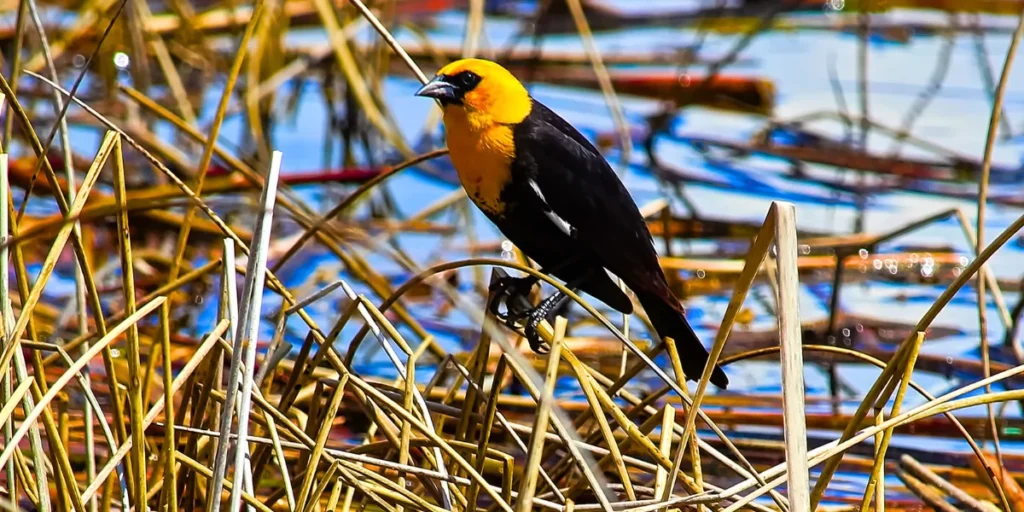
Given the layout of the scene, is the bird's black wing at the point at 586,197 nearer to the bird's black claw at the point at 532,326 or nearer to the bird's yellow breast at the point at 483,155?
the bird's yellow breast at the point at 483,155

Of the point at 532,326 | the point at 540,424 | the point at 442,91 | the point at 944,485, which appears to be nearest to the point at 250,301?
the point at 540,424

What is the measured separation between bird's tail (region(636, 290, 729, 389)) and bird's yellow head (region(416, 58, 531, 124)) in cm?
46

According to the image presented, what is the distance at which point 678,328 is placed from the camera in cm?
257

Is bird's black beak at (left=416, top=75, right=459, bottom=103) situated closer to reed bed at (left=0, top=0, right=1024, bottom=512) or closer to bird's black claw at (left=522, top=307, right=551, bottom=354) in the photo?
reed bed at (left=0, top=0, right=1024, bottom=512)

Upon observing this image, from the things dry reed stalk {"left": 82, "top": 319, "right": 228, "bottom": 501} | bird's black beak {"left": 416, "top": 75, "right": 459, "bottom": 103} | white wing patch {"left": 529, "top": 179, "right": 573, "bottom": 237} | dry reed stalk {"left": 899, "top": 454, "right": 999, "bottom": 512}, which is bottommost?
dry reed stalk {"left": 82, "top": 319, "right": 228, "bottom": 501}

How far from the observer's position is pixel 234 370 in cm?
160

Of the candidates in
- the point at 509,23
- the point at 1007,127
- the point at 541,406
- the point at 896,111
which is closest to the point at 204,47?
the point at 509,23

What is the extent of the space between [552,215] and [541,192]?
0.05 metres

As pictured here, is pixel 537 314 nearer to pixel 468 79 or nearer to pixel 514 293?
pixel 514 293

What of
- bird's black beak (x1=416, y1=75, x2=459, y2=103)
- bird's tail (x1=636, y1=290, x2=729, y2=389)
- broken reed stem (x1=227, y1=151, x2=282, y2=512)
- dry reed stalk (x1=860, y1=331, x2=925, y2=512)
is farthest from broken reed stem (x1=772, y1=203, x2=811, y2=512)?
bird's black beak (x1=416, y1=75, x2=459, y2=103)

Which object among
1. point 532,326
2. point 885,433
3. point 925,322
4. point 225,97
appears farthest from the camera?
point 532,326

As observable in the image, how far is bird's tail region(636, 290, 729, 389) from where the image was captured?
99.3 inches

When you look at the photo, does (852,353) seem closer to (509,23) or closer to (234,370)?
(234,370)

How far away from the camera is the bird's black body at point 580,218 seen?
2.44 m
